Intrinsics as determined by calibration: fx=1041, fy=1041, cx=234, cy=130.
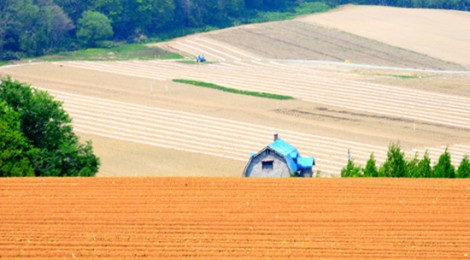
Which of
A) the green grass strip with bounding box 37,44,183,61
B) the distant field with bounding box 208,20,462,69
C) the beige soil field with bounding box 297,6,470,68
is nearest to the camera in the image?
the green grass strip with bounding box 37,44,183,61

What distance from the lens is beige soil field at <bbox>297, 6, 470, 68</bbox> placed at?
121m

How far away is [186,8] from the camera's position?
13925 centimetres

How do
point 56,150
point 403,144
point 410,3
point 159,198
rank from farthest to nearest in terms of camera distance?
point 410,3 < point 403,144 < point 56,150 < point 159,198

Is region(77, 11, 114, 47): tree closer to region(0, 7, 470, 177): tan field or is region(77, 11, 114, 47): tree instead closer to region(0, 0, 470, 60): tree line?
region(0, 0, 470, 60): tree line

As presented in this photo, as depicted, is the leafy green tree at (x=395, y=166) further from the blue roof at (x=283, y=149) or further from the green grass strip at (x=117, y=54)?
the green grass strip at (x=117, y=54)

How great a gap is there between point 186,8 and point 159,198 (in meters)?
115

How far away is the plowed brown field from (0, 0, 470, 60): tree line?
271ft

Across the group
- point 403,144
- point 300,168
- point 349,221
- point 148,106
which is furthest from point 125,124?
point 349,221

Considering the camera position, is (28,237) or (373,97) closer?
(28,237)

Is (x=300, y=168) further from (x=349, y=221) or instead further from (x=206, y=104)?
(x=206, y=104)

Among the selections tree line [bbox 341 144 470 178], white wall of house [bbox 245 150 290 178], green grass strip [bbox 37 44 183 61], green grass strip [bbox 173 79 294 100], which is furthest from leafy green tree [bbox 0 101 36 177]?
green grass strip [bbox 37 44 183 61]

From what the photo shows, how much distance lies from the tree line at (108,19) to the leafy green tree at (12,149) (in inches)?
2625

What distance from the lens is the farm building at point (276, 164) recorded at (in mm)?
45094

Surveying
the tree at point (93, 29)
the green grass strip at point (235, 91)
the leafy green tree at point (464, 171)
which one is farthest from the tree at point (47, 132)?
the tree at point (93, 29)
